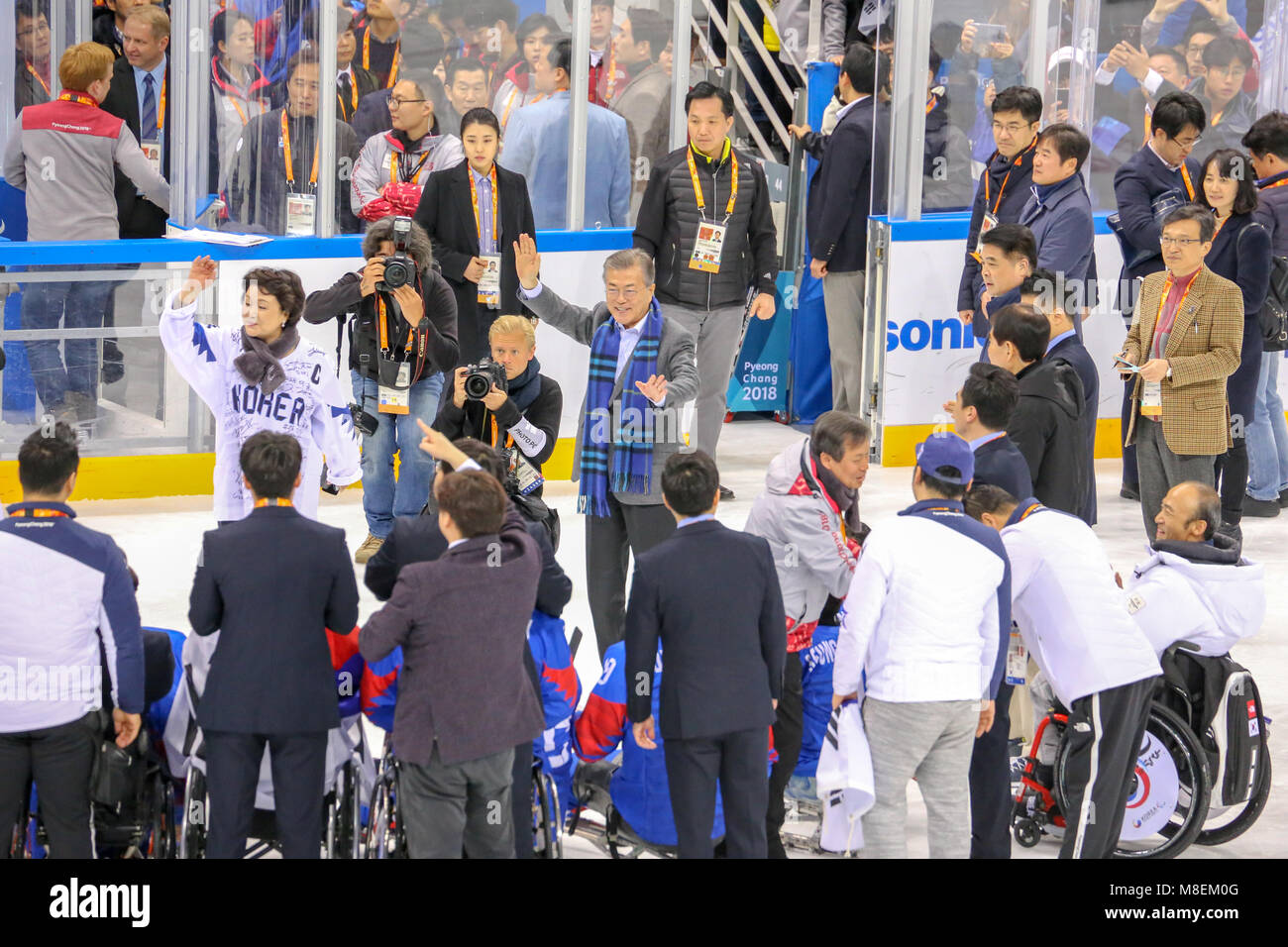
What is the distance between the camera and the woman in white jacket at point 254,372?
5.63m

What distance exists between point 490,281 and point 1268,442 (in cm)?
431

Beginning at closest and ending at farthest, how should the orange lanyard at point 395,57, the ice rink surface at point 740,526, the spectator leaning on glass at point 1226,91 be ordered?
the ice rink surface at point 740,526, the orange lanyard at point 395,57, the spectator leaning on glass at point 1226,91

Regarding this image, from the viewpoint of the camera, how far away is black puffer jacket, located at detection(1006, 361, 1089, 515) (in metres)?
5.60

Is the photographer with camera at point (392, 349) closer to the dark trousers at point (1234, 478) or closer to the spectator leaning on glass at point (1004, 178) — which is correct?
the spectator leaning on glass at point (1004, 178)

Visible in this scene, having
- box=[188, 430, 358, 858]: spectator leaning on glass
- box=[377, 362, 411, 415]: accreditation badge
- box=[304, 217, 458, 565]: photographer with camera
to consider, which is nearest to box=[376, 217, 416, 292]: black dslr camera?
box=[304, 217, 458, 565]: photographer with camera

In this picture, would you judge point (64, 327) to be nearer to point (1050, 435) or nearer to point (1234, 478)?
point (1050, 435)

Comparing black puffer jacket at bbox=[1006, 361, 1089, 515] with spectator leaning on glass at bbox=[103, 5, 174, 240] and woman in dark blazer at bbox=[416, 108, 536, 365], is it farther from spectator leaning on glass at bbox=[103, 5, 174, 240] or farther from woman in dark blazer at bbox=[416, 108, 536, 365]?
spectator leaning on glass at bbox=[103, 5, 174, 240]

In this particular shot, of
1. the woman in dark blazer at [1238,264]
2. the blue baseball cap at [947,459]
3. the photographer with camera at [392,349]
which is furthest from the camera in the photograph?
the woman in dark blazer at [1238,264]

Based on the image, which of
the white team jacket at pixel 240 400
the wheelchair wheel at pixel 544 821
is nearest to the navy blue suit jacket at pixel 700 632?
the wheelchair wheel at pixel 544 821

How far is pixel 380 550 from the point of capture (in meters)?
4.43

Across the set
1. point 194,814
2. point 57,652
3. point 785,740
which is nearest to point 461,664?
point 194,814

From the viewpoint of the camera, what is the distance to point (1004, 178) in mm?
8297

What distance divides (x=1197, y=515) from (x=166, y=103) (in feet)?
21.8

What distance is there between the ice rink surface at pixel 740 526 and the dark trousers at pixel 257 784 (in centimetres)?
109
